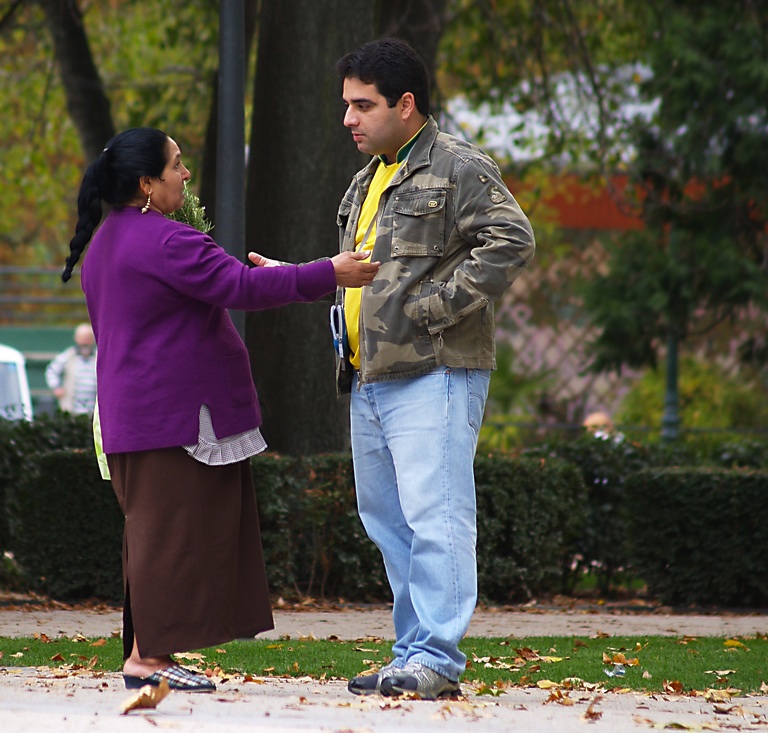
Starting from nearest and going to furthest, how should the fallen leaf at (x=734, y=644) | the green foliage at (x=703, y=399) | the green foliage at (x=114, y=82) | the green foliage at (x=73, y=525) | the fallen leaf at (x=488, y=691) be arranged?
the fallen leaf at (x=488, y=691) < the fallen leaf at (x=734, y=644) < the green foliage at (x=73, y=525) < the green foliage at (x=114, y=82) < the green foliage at (x=703, y=399)

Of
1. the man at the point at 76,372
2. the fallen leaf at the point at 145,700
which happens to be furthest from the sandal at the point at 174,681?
the man at the point at 76,372

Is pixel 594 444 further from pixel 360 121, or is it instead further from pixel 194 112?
pixel 194 112

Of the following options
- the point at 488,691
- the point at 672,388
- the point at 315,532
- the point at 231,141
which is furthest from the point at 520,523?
the point at 672,388

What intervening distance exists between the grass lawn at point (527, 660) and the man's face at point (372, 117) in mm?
1938

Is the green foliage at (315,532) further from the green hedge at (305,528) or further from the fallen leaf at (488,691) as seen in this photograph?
the fallen leaf at (488,691)

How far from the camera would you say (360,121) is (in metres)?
4.68

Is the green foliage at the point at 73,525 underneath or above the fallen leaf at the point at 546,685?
above

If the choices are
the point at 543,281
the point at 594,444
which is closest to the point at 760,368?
the point at 543,281

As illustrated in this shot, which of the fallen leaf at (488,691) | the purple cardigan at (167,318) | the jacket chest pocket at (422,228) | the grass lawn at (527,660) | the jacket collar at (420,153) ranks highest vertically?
the jacket collar at (420,153)

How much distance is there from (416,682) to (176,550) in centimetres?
86

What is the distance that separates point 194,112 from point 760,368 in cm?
682

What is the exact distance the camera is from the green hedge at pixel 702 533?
8547mm

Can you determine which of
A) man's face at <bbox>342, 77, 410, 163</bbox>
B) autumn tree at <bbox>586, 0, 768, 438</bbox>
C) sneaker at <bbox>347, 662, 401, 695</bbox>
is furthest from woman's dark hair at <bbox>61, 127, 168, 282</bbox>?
autumn tree at <bbox>586, 0, 768, 438</bbox>

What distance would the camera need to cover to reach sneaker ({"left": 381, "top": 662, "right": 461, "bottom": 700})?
436 cm
